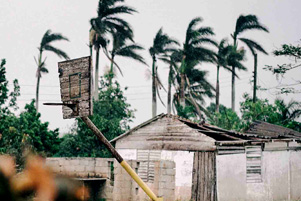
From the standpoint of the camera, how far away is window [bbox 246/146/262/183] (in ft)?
59.9

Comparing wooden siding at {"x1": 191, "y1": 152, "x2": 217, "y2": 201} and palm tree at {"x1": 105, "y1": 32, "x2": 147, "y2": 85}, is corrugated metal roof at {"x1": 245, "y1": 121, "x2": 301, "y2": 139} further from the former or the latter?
palm tree at {"x1": 105, "y1": 32, "x2": 147, "y2": 85}

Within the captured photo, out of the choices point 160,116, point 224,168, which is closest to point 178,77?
point 160,116

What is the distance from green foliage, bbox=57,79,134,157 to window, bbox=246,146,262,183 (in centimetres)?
1196

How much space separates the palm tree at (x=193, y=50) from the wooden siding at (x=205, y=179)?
2161 centimetres

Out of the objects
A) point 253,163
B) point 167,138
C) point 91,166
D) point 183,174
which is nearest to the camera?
point 183,174

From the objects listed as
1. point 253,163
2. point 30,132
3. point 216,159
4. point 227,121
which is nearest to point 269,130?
point 253,163

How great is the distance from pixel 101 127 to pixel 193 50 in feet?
40.6

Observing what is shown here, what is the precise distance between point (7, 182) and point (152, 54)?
131 ft

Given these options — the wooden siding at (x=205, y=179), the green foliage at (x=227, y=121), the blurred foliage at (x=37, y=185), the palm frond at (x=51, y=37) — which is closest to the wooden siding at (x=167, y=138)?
the wooden siding at (x=205, y=179)

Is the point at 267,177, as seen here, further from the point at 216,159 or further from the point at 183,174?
the point at 183,174

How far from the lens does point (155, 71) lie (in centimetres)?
4022

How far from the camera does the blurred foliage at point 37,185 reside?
0.63 metres

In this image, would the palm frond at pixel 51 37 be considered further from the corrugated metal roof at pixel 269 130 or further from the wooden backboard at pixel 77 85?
the wooden backboard at pixel 77 85

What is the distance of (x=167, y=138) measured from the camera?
19250 millimetres
